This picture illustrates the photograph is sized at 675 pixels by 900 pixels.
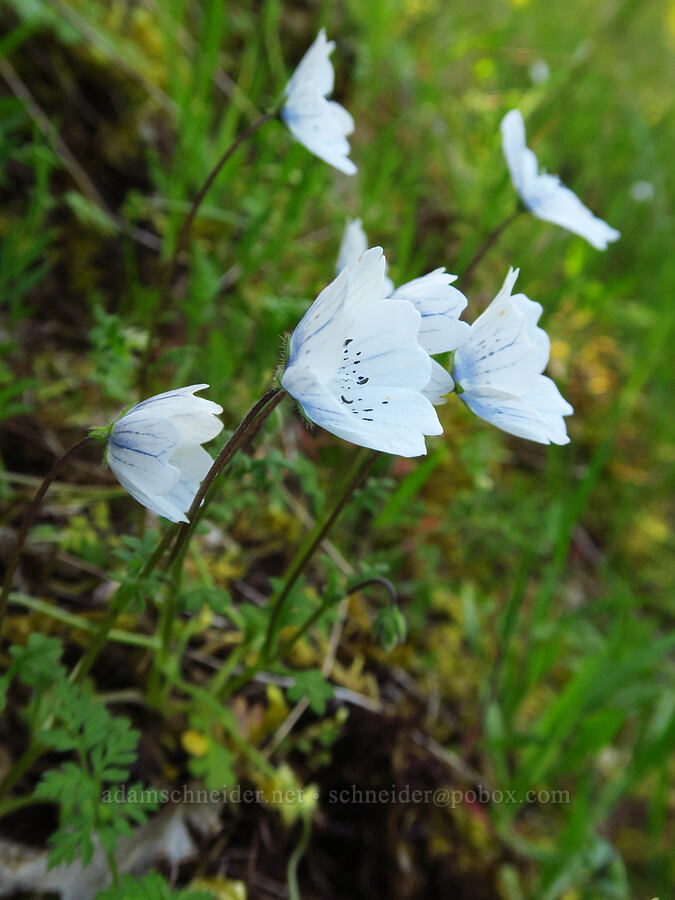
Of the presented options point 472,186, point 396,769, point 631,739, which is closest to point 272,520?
point 396,769

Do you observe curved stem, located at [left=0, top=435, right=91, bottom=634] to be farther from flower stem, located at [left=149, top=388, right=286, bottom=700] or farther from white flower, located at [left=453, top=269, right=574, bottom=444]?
white flower, located at [left=453, top=269, right=574, bottom=444]

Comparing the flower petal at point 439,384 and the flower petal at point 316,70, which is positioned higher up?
the flower petal at point 316,70

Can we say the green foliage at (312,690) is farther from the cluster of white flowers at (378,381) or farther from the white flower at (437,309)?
the white flower at (437,309)

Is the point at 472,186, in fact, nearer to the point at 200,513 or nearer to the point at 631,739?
the point at 631,739

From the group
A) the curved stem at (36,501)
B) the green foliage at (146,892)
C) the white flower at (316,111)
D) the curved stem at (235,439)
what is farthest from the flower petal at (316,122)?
the green foliage at (146,892)

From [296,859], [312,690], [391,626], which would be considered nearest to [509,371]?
[391,626]

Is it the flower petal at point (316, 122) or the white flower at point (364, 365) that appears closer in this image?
the white flower at point (364, 365)

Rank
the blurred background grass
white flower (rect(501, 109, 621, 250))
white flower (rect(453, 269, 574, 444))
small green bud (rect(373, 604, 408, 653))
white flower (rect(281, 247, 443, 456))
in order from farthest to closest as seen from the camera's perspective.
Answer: the blurred background grass → white flower (rect(501, 109, 621, 250)) → small green bud (rect(373, 604, 408, 653)) → white flower (rect(453, 269, 574, 444)) → white flower (rect(281, 247, 443, 456))

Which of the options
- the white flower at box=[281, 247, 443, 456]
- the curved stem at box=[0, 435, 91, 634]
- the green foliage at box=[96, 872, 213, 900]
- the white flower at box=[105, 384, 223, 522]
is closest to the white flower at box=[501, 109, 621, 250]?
the white flower at box=[281, 247, 443, 456]
